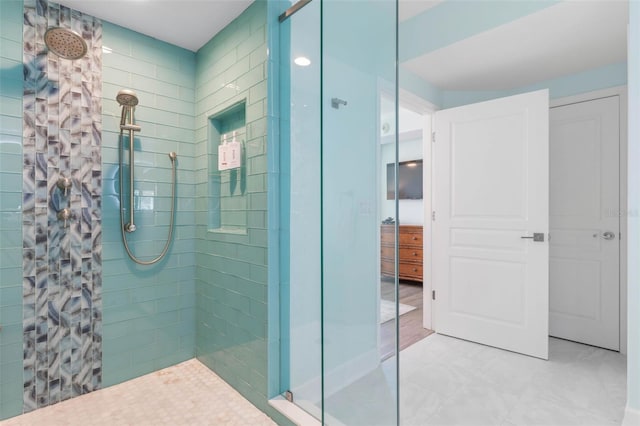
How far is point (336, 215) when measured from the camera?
137 centimetres

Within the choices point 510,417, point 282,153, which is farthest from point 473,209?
point 282,153

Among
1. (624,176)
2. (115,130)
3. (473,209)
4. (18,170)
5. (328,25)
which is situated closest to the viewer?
(328,25)

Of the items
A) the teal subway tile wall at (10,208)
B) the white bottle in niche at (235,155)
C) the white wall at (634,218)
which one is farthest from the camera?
the white bottle in niche at (235,155)

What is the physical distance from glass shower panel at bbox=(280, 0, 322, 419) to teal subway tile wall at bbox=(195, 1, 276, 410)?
12 cm

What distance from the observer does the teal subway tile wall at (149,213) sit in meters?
2.12

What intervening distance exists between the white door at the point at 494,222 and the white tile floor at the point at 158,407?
1.98m

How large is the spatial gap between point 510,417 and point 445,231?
1595mm

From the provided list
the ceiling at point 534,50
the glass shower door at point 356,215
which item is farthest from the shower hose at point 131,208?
the ceiling at point 534,50

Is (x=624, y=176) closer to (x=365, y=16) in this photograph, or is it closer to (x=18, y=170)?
(x=365, y=16)

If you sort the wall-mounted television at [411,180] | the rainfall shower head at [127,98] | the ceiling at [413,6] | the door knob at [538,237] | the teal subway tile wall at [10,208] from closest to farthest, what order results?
the teal subway tile wall at [10,208], the rainfall shower head at [127,98], the ceiling at [413,6], the door knob at [538,237], the wall-mounted television at [411,180]

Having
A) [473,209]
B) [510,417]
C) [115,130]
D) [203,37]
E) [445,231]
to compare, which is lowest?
[510,417]

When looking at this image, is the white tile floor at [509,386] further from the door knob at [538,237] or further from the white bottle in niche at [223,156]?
the white bottle in niche at [223,156]

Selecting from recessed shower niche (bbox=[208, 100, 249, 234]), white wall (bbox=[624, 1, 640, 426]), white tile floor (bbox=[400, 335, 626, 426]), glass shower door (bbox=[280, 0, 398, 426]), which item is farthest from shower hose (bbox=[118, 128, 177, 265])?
white wall (bbox=[624, 1, 640, 426])

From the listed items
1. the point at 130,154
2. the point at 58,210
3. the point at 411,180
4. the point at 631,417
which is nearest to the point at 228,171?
the point at 130,154
